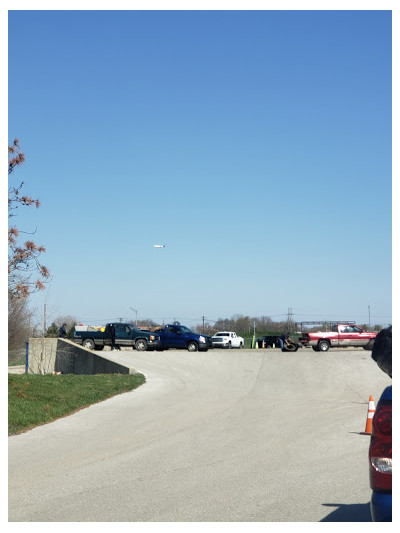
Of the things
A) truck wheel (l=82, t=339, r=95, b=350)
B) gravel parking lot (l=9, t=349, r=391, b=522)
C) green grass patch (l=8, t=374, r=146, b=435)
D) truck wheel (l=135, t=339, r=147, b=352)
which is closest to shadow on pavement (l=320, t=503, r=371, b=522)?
gravel parking lot (l=9, t=349, r=391, b=522)

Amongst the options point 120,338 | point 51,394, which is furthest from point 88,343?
point 51,394

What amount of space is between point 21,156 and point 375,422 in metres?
11.1

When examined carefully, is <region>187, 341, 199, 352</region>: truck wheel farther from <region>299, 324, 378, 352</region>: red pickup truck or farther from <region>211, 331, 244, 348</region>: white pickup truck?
<region>211, 331, 244, 348</region>: white pickup truck

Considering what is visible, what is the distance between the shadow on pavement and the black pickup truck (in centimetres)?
3252

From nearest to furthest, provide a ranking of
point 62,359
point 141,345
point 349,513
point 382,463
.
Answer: point 382,463
point 349,513
point 62,359
point 141,345

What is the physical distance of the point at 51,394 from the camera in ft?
54.0

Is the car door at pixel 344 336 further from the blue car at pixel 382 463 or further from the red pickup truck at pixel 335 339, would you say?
the blue car at pixel 382 463

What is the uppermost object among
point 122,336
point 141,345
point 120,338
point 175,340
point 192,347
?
point 122,336

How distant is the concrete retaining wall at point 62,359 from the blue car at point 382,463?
23377mm

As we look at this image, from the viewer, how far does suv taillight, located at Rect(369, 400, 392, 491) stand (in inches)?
166

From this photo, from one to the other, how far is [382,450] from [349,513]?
2564mm

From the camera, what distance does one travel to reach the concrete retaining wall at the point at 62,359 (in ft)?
94.7

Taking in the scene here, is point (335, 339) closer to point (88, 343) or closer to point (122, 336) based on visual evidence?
point (122, 336)
